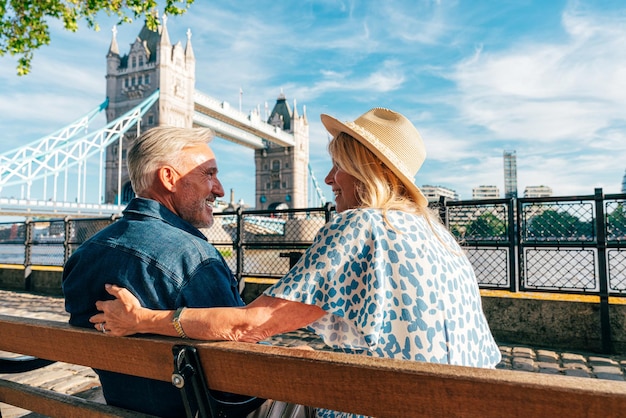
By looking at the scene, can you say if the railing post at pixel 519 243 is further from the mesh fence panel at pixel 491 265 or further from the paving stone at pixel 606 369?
the paving stone at pixel 606 369

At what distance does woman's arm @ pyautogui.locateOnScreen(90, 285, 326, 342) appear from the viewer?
1.08m

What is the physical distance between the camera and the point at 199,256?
128 centimetres

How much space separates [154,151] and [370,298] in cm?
85

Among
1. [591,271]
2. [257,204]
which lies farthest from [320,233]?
[257,204]

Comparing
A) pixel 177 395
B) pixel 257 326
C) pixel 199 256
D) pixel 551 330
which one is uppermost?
pixel 199 256

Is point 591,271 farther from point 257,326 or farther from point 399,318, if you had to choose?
point 257,326

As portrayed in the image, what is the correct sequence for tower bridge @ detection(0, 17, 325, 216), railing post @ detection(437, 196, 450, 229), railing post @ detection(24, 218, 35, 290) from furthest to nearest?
tower bridge @ detection(0, 17, 325, 216), railing post @ detection(24, 218, 35, 290), railing post @ detection(437, 196, 450, 229)

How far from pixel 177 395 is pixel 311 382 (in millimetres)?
519

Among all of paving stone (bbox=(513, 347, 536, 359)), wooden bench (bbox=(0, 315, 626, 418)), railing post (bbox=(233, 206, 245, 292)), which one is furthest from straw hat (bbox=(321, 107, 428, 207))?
railing post (bbox=(233, 206, 245, 292))

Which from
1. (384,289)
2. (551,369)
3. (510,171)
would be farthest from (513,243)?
(510,171)

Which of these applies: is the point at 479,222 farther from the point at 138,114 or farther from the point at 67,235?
the point at 138,114

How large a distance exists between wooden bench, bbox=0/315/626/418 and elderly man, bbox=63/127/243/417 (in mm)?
93

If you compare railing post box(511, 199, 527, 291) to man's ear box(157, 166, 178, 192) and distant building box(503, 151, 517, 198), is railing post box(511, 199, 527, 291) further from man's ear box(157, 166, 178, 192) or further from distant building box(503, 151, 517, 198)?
distant building box(503, 151, 517, 198)

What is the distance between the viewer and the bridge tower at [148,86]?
48625 millimetres
